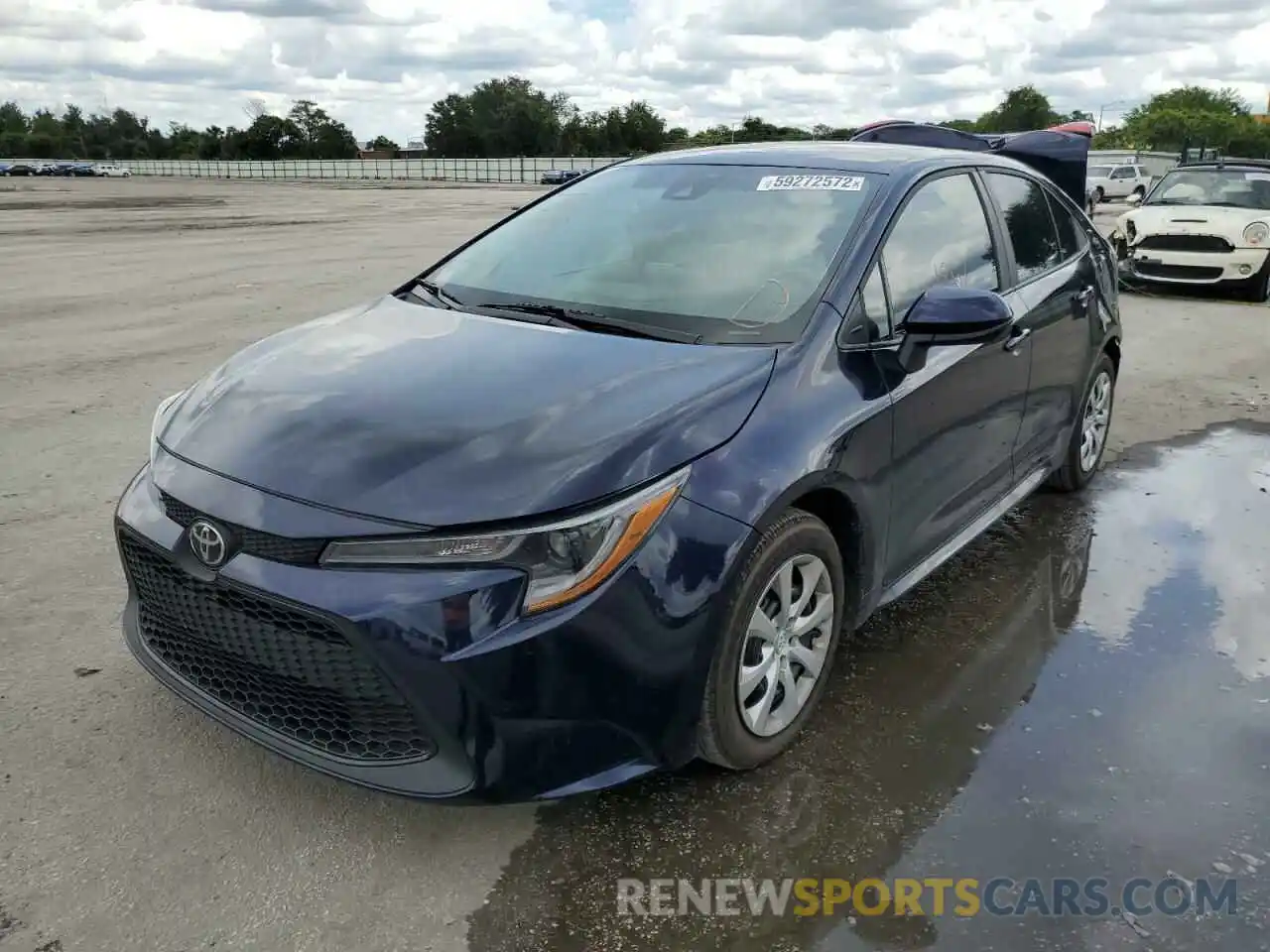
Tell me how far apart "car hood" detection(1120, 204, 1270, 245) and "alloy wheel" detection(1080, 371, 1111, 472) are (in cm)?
814

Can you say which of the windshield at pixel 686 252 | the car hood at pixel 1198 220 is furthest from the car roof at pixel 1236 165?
the windshield at pixel 686 252

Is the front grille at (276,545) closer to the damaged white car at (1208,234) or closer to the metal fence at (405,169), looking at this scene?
the damaged white car at (1208,234)

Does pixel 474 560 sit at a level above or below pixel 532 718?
above

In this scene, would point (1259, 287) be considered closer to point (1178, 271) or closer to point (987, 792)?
point (1178, 271)

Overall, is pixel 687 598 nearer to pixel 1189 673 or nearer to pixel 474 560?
pixel 474 560

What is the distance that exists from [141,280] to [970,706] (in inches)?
471

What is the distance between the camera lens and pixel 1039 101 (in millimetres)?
103375

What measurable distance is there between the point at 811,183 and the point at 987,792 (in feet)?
6.80

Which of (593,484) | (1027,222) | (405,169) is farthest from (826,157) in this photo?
(405,169)

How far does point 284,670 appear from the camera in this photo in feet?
8.09

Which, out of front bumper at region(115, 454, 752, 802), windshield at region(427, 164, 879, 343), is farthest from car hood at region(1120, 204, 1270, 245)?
front bumper at region(115, 454, 752, 802)

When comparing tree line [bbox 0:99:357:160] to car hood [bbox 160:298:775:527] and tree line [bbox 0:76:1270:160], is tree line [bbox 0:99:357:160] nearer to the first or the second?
tree line [bbox 0:76:1270:160]

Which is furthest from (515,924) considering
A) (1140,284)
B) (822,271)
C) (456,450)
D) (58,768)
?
(1140,284)
